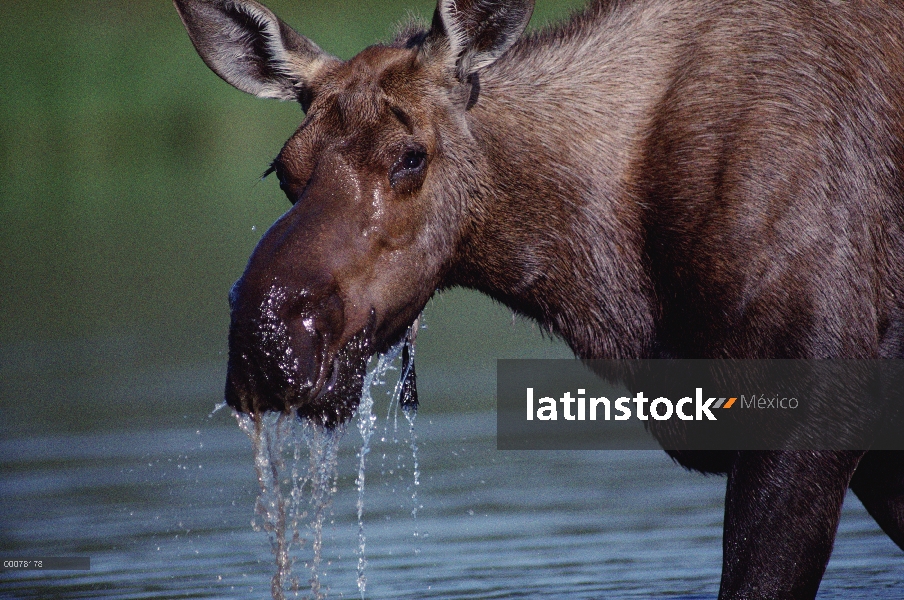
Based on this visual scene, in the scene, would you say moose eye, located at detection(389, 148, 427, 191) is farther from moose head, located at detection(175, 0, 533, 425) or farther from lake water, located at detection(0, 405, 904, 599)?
lake water, located at detection(0, 405, 904, 599)

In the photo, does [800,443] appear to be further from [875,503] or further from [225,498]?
[225,498]

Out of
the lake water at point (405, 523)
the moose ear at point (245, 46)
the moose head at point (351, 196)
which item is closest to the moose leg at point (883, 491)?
the lake water at point (405, 523)

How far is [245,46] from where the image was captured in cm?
479

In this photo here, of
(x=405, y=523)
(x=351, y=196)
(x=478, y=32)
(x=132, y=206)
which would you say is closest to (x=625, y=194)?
(x=478, y=32)

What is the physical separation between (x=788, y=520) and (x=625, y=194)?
1.00 m

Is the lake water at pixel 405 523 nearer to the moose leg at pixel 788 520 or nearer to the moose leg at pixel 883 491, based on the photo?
the moose leg at pixel 883 491

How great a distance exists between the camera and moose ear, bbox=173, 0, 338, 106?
4.70 meters

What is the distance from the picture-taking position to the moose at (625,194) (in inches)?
169

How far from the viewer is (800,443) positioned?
4.39 meters

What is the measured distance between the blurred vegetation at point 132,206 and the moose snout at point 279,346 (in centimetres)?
473

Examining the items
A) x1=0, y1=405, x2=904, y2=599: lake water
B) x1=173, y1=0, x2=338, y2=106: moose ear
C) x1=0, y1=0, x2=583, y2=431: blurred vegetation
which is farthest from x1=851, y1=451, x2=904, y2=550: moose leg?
x1=0, y1=0, x2=583, y2=431: blurred vegetation

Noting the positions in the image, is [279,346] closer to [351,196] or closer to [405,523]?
[351,196]

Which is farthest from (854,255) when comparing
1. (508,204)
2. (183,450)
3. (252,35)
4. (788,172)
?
(183,450)

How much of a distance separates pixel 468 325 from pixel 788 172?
7147 millimetres
